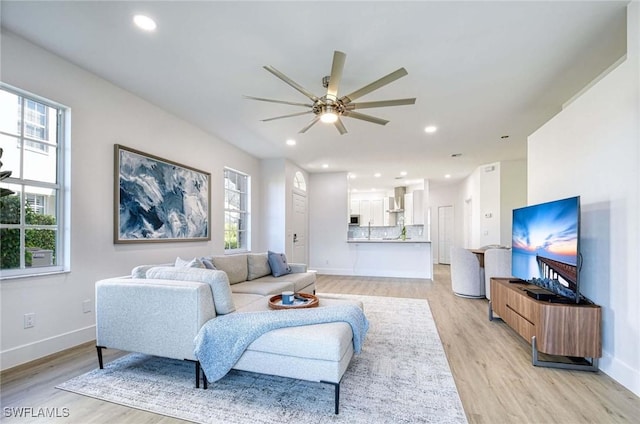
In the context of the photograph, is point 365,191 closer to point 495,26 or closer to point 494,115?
point 494,115

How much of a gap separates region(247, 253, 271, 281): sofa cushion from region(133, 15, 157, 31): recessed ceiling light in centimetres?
286

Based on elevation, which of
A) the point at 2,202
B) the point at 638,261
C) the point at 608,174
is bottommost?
the point at 638,261

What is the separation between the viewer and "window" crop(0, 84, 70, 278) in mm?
2455

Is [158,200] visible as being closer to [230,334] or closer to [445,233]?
[230,334]

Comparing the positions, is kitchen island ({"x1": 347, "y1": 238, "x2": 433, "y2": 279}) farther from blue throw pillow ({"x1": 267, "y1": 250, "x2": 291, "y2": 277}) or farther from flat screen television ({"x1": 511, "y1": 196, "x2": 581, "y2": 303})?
flat screen television ({"x1": 511, "y1": 196, "x2": 581, "y2": 303})

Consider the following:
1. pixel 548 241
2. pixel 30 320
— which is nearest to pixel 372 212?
pixel 548 241

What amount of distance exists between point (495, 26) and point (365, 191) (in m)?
8.61

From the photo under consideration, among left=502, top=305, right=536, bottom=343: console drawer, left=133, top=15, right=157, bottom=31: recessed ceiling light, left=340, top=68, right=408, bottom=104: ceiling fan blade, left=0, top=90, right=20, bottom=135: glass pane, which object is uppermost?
left=133, top=15, right=157, bottom=31: recessed ceiling light

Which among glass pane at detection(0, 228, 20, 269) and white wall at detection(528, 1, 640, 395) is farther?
glass pane at detection(0, 228, 20, 269)

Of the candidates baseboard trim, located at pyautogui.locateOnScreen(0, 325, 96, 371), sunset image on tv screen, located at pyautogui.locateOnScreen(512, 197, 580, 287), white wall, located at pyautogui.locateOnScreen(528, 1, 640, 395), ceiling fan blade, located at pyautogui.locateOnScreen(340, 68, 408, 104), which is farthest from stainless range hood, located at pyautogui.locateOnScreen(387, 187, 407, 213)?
baseboard trim, located at pyautogui.locateOnScreen(0, 325, 96, 371)

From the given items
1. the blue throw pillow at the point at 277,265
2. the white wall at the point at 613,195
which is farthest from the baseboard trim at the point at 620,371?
the blue throw pillow at the point at 277,265

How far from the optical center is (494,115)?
154 inches

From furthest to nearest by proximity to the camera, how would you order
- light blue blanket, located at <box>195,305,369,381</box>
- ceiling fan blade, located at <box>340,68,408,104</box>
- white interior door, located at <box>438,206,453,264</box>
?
white interior door, located at <box>438,206,453,264</box>
ceiling fan blade, located at <box>340,68,408,104</box>
light blue blanket, located at <box>195,305,369,381</box>

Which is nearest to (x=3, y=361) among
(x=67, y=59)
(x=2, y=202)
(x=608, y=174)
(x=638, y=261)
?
(x=2, y=202)
